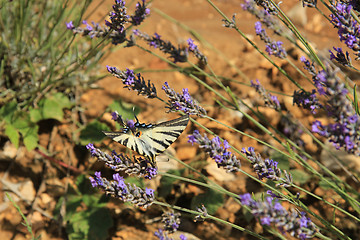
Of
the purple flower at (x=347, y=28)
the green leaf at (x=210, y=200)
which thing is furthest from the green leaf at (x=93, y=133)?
the purple flower at (x=347, y=28)

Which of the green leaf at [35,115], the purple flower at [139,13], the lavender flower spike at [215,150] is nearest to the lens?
the lavender flower spike at [215,150]

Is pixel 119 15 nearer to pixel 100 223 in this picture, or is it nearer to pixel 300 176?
pixel 100 223

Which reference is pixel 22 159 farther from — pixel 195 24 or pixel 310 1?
pixel 195 24

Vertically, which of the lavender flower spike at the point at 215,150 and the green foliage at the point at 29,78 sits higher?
the green foliage at the point at 29,78

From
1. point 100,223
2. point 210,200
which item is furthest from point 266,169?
point 100,223

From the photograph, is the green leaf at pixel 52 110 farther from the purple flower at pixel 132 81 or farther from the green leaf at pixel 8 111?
the purple flower at pixel 132 81
